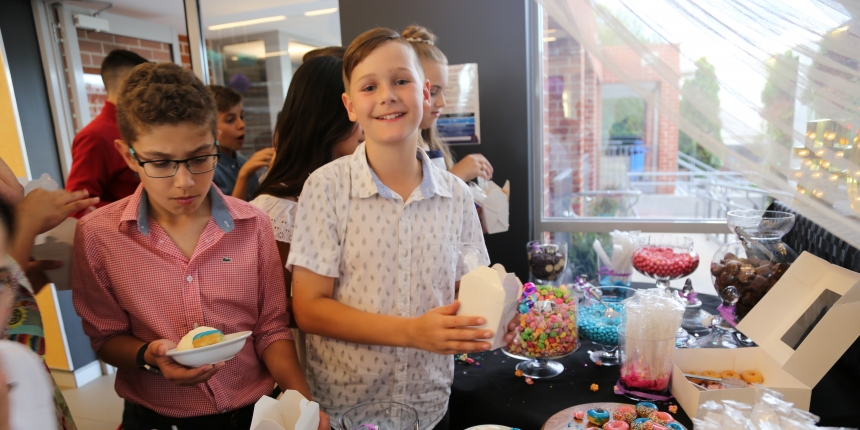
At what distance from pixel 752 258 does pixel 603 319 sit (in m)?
0.51

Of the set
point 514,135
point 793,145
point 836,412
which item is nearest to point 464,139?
point 514,135

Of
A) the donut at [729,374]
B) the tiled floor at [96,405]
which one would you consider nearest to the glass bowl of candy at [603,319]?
the donut at [729,374]

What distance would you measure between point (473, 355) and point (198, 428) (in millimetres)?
804

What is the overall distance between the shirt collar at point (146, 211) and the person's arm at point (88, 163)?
145cm

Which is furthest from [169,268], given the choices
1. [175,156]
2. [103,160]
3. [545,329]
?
[103,160]

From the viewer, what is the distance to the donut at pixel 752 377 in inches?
50.5

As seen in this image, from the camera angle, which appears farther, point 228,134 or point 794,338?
point 228,134

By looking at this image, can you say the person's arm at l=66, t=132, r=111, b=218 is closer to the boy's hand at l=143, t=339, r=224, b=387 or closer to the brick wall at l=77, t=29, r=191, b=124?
the brick wall at l=77, t=29, r=191, b=124

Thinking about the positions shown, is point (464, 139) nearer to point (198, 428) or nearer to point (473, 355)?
point (473, 355)

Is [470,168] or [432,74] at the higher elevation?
[432,74]

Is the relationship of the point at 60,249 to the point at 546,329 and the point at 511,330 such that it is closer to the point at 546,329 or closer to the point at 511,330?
the point at 511,330

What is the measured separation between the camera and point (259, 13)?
11.5 feet

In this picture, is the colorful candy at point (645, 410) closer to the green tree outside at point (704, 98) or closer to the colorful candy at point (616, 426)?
the colorful candy at point (616, 426)

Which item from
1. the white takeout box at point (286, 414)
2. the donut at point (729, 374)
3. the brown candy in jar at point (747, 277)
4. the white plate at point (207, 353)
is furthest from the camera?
the brown candy in jar at point (747, 277)
